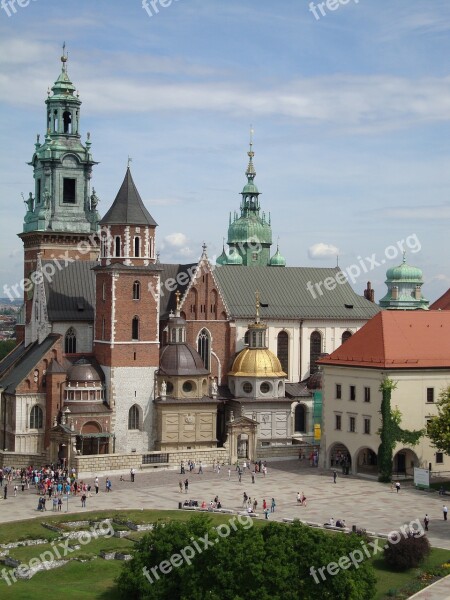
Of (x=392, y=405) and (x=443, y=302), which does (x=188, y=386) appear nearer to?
(x=392, y=405)

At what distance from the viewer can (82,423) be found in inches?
3027

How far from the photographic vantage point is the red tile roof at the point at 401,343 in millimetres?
72938

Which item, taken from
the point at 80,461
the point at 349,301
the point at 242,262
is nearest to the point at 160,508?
the point at 80,461

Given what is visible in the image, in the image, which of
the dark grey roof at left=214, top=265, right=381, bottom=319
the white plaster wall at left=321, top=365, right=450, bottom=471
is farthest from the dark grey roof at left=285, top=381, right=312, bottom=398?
the white plaster wall at left=321, top=365, right=450, bottom=471

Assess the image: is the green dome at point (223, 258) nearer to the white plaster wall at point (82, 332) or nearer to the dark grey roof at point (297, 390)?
the dark grey roof at point (297, 390)

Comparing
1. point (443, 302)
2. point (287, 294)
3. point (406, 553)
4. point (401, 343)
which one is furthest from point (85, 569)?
point (443, 302)

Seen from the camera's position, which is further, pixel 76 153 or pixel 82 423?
pixel 76 153

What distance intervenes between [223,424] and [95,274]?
14.9 meters

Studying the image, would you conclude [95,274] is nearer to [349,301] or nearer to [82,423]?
[82,423]

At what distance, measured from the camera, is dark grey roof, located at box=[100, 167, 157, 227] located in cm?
7981

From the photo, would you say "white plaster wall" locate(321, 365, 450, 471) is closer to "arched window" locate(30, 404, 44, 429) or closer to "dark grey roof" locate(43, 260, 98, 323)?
"arched window" locate(30, 404, 44, 429)

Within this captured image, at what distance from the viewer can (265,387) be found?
3319 inches

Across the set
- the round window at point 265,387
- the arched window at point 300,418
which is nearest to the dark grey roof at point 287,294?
the round window at point 265,387

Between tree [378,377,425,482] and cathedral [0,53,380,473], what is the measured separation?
11.6 meters
